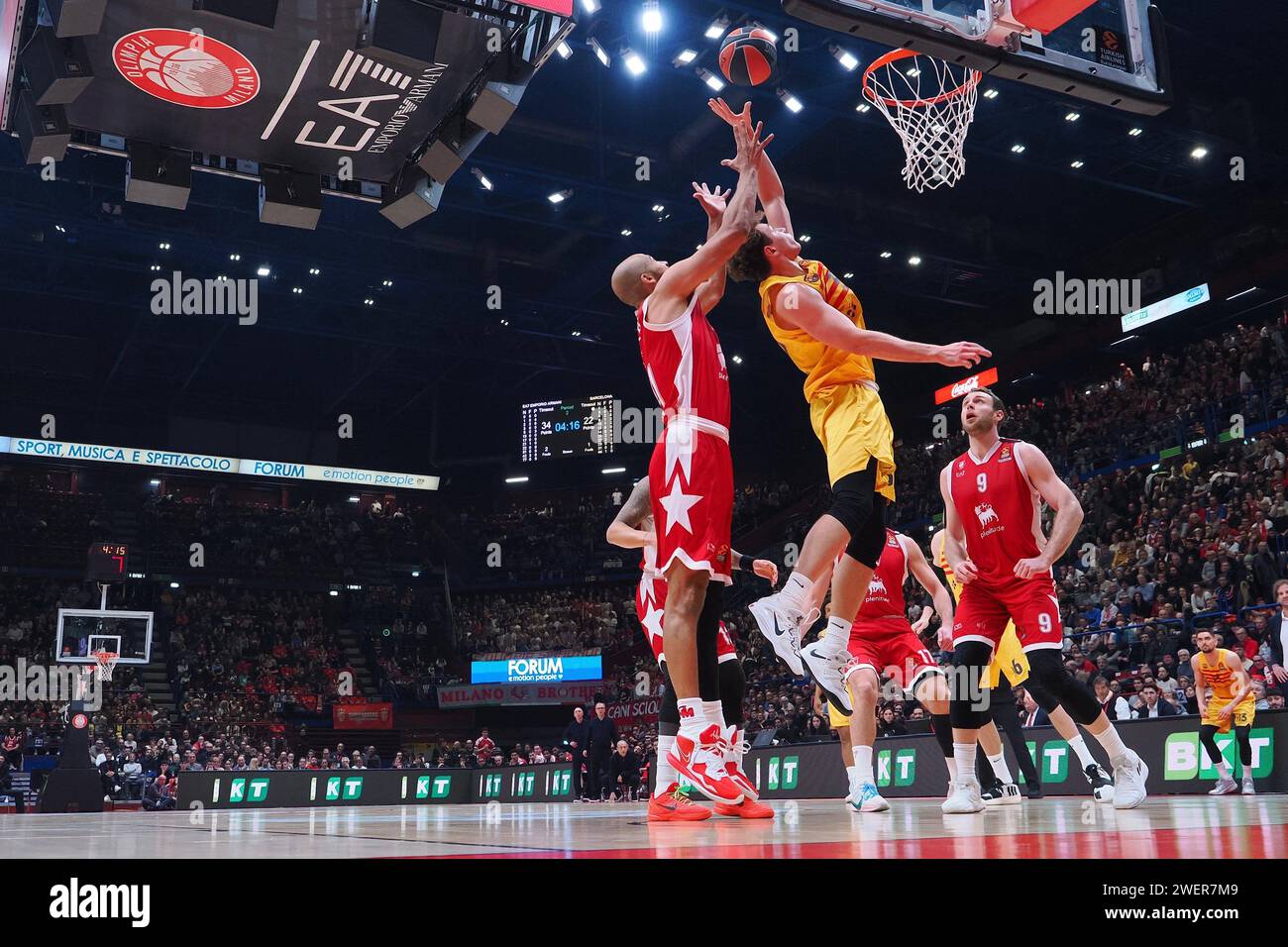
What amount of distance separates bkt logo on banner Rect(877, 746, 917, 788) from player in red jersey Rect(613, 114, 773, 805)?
7.04 meters

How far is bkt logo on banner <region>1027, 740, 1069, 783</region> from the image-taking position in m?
9.55

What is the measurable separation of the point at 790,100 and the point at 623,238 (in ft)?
18.7

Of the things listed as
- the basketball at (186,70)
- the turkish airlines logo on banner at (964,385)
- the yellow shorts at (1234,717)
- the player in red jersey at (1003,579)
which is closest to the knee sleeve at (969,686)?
the player in red jersey at (1003,579)

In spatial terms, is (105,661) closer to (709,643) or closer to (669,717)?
(669,717)

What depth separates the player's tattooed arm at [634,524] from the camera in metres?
5.66

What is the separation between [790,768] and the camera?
1244cm

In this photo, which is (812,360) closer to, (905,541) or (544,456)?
(905,541)

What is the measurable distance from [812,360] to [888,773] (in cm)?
735

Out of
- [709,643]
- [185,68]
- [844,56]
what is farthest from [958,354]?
A: [844,56]

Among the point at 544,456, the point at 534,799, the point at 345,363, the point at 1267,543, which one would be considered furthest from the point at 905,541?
the point at 345,363

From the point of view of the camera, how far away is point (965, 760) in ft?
17.6
